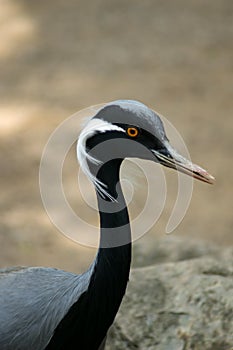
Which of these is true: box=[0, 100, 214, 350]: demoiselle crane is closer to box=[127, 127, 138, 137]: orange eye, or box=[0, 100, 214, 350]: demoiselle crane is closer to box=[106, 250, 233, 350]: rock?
box=[127, 127, 138, 137]: orange eye

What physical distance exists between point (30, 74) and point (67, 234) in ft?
6.37

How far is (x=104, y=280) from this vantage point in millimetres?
2957

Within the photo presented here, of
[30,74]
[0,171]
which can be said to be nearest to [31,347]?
[0,171]

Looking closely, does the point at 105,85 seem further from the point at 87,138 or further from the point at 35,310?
the point at 87,138

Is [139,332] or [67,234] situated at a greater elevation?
[67,234]

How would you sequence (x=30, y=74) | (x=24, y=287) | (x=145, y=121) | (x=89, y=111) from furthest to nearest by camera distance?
(x=30, y=74), (x=24, y=287), (x=89, y=111), (x=145, y=121)

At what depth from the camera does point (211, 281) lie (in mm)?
3594

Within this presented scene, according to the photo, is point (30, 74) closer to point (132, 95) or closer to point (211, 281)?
point (132, 95)

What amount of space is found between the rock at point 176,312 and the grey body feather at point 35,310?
450mm

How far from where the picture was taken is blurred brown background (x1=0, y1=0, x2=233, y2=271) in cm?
545

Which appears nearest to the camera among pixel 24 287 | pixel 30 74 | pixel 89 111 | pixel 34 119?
pixel 89 111

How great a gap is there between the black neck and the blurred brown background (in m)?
1.43

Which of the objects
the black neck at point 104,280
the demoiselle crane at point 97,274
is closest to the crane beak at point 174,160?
the demoiselle crane at point 97,274

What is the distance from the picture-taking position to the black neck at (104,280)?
2.85 meters
